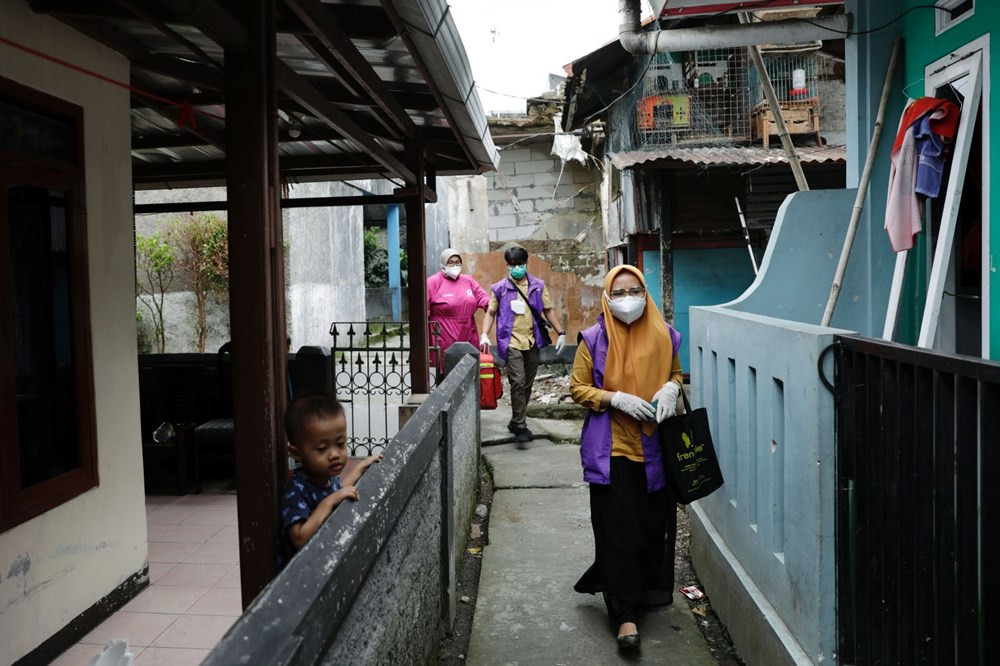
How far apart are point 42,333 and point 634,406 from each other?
280 centimetres

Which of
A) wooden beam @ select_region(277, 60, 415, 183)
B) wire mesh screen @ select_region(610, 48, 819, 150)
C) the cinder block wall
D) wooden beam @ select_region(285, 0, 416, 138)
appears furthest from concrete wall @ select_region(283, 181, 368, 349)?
the cinder block wall

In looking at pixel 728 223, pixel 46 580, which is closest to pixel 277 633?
pixel 46 580

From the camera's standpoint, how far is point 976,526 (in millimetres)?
1926

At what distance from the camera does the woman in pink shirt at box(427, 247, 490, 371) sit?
8.60 metres

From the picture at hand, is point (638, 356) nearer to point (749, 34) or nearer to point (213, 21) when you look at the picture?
point (213, 21)

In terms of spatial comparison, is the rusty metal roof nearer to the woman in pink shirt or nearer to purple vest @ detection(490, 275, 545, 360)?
the woman in pink shirt

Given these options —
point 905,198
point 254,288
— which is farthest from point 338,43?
point 905,198

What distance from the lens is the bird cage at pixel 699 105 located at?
13.0 m

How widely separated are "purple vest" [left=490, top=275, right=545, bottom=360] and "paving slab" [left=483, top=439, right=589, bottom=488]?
0.97m

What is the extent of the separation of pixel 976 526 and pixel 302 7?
308 centimetres

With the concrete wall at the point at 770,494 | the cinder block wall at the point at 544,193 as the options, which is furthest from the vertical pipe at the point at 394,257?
the concrete wall at the point at 770,494

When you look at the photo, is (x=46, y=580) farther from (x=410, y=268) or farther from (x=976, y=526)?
(x=410, y=268)

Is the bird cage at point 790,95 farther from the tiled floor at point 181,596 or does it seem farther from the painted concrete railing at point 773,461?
the tiled floor at point 181,596

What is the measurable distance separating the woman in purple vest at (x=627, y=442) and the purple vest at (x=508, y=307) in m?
4.01
